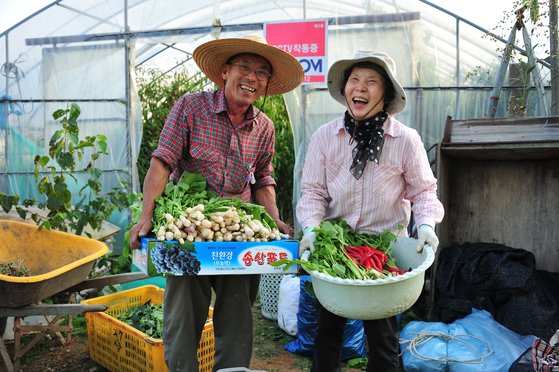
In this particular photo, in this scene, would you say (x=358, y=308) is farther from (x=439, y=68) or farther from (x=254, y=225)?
(x=439, y=68)

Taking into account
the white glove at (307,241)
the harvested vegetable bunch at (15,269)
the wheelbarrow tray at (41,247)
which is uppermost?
the white glove at (307,241)

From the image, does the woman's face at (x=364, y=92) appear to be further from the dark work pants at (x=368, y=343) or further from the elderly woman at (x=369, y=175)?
the dark work pants at (x=368, y=343)

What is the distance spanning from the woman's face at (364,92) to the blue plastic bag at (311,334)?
1.82m

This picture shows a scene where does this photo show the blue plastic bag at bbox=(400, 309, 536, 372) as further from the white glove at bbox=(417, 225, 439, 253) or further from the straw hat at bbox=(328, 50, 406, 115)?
the straw hat at bbox=(328, 50, 406, 115)

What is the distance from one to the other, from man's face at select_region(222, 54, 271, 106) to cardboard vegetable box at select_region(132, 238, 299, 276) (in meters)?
0.78

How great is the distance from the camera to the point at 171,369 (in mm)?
2623

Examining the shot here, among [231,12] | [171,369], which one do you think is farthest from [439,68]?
[171,369]

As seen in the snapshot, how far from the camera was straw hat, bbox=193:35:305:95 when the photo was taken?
2.66 metres

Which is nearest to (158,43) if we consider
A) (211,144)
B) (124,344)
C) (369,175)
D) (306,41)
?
(306,41)

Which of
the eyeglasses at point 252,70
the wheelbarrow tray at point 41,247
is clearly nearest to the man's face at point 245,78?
the eyeglasses at point 252,70

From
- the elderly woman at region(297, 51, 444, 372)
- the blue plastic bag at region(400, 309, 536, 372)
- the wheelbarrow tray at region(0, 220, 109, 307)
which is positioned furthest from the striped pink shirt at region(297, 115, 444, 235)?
the wheelbarrow tray at region(0, 220, 109, 307)

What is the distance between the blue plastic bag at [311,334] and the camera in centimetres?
395

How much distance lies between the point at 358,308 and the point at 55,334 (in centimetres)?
312

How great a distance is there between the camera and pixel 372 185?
8.21 feet
